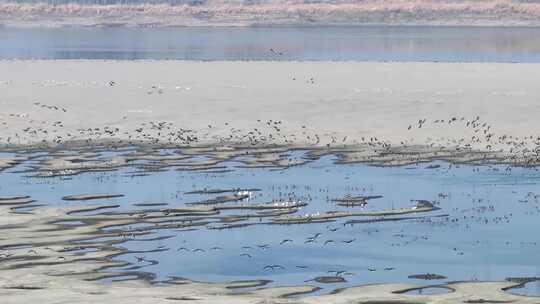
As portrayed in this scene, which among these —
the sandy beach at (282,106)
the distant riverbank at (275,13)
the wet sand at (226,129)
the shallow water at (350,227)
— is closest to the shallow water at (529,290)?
the shallow water at (350,227)

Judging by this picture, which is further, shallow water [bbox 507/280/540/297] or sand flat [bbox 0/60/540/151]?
sand flat [bbox 0/60/540/151]

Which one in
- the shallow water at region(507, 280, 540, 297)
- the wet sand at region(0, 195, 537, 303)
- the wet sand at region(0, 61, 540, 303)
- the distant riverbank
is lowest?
the shallow water at region(507, 280, 540, 297)

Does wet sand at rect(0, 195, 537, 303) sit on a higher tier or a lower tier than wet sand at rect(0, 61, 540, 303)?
lower

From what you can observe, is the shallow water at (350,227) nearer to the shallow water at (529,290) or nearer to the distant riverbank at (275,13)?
the shallow water at (529,290)

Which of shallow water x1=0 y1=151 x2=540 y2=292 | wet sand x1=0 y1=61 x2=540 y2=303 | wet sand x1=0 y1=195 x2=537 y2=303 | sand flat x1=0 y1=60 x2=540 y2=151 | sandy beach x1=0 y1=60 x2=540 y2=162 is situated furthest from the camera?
sand flat x1=0 y1=60 x2=540 y2=151

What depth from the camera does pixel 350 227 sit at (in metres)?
19.4

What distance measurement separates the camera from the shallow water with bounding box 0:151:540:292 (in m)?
16.4

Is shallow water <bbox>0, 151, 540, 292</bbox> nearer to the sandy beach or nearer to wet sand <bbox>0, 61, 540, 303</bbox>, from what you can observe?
wet sand <bbox>0, 61, 540, 303</bbox>

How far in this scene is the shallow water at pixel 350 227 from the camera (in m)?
16.4

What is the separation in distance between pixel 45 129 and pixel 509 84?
57.1 ft

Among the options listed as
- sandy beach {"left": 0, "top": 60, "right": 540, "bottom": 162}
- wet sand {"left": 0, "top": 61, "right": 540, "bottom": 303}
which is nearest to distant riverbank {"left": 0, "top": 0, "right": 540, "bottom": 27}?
sandy beach {"left": 0, "top": 60, "right": 540, "bottom": 162}

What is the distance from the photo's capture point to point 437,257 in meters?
17.1

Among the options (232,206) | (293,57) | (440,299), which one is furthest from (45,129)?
(293,57)

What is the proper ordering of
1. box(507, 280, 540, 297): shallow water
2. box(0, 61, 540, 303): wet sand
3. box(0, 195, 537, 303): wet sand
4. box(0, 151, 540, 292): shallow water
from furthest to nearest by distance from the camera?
box(0, 151, 540, 292): shallow water < box(0, 61, 540, 303): wet sand < box(507, 280, 540, 297): shallow water < box(0, 195, 537, 303): wet sand
